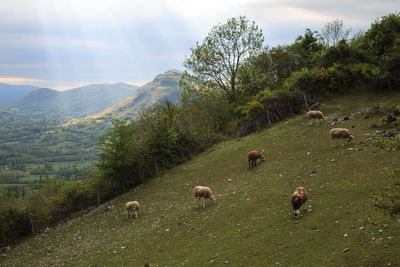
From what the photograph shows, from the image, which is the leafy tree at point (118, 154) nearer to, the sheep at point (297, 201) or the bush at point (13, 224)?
the bush at point (13, 224)

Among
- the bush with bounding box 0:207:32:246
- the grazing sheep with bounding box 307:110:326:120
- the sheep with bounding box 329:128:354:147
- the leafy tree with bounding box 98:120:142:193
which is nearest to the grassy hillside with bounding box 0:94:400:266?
the sheep with bounding box 329:128:354:147

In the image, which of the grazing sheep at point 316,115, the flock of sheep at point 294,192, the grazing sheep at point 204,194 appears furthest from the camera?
the grazing sheep at point 316,115

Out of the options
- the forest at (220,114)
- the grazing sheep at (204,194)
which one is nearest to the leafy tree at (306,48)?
the forest at (220,114)

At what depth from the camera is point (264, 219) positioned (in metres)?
17.7

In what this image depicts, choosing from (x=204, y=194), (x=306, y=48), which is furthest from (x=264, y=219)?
(x=306, y=48)

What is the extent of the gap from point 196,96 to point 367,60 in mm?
37092

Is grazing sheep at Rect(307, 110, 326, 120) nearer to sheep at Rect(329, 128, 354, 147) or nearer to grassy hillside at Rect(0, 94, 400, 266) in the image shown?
grassy hillside at Rect(0, 94, 400, 266)

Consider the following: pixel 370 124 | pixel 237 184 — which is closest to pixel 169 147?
pixel 237 184

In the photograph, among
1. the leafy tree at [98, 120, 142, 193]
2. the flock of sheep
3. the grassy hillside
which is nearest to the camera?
the grassy hillside

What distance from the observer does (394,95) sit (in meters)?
36.9

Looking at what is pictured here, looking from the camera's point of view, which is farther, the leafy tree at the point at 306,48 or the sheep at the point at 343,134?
the leafy tree at the point at 306,48

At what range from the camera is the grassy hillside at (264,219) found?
41.9ft

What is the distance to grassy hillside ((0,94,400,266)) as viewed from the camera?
12.8 metres

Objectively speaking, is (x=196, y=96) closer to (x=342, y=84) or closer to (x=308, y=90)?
(x=308, y=90)
